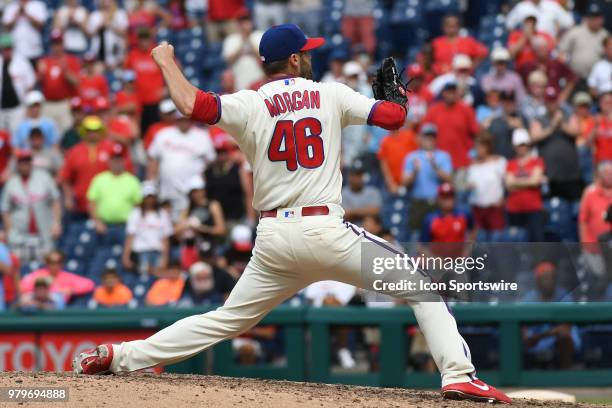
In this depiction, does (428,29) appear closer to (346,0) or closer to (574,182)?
(346,0)

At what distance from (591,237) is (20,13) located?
822 centimetres

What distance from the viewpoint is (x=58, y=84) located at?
16328 mm

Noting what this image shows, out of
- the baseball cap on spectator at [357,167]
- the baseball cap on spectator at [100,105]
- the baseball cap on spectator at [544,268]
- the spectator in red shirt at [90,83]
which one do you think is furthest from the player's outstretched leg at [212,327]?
the spectator in red shirt at [90,83]

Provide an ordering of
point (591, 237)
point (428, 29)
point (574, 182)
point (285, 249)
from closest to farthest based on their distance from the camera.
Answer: point (285, 249)
point (591, 237)
point (574, 182)
point (428, 29)

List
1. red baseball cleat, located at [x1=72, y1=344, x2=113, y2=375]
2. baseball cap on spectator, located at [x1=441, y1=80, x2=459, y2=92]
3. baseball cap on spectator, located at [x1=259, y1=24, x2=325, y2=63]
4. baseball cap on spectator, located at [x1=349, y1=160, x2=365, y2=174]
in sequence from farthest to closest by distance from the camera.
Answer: baseball cap on spectator, located at [x1=441, y1=80, x2=459, y2=92] < baseball cap on spectator, located at [x1=349, y1=160, x2=365, y2=174] < red baseball cleat, located at [x1=72, y1=344, x2=113, y2=375] < baseball cap on spectator, located at [x1=259, y1=24, x2=325, y2=63]

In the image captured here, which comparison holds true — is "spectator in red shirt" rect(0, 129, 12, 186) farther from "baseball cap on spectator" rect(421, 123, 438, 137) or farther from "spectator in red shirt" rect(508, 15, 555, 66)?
"spectator in red shirt" rect(508, 15, 555, 66)

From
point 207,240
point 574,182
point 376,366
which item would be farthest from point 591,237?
point 207,240

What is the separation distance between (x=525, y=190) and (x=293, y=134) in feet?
20.8

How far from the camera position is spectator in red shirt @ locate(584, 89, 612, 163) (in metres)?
13.5

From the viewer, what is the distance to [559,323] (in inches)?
436

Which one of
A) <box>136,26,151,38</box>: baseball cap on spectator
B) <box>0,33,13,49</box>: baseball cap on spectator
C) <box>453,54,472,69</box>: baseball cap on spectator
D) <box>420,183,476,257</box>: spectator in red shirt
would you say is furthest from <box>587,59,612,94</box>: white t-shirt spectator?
<box>0,33,13,49</box>: baseball cap on spectator

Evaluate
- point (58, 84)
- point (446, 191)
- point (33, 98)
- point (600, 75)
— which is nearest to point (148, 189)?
point (33, 98)

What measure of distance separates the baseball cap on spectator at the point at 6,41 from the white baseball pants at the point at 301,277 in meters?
9.91

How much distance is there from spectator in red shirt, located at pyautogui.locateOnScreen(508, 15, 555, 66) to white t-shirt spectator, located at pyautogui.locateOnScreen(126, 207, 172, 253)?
422 cm
